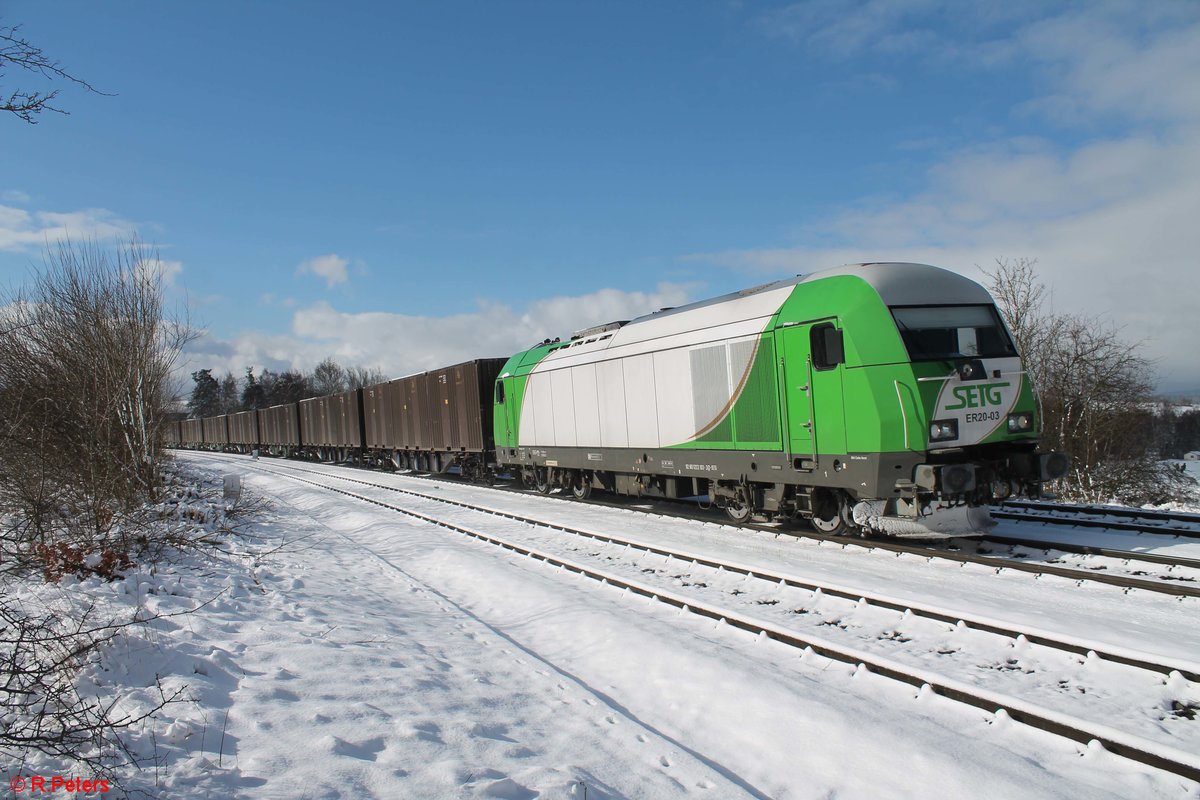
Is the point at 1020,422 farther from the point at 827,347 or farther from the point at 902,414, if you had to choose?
the point at 827,347

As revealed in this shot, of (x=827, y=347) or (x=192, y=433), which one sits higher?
(x=192, y=433)

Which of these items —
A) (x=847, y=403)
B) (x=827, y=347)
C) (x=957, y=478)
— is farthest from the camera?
(x=827, y=347)

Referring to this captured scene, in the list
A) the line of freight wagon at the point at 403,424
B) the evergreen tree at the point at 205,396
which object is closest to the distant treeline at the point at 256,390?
the evergreen tree at the point at 205,396

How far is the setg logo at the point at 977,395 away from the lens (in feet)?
28.0

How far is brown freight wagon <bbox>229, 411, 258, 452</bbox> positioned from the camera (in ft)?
187

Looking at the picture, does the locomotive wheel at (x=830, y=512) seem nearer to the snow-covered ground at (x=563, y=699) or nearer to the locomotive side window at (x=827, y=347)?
the snow-covered ground at (x=563, y=699)

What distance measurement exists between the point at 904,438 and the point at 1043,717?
14.7 ft

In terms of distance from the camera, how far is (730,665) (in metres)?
5.46

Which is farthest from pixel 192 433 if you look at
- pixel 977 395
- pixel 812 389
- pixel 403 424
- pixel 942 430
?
pixel 977 395

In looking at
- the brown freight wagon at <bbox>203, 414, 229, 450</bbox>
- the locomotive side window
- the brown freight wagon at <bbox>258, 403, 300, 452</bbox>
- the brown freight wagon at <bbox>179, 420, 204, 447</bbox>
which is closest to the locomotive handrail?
the locomotive side window

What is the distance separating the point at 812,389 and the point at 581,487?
27.7 ft

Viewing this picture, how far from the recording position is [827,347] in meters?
9.22

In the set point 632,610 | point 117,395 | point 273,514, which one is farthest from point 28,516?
point 273,514

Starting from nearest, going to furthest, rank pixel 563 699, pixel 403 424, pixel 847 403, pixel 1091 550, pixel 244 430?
1. pixel 563 699
2. pixel 1091 550
3. pixel 847 403
4. pixel 403 424
5. pixel 244 430
